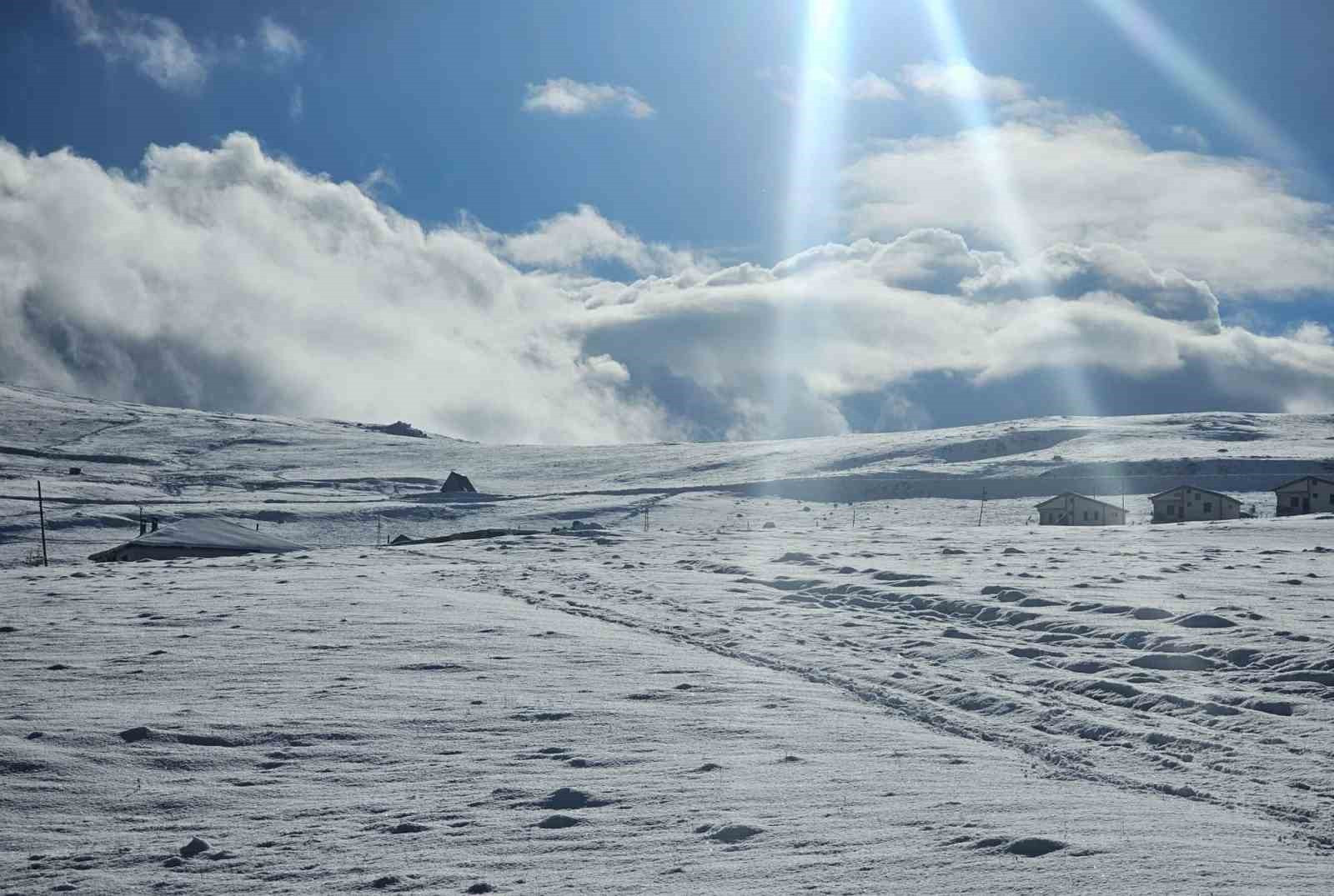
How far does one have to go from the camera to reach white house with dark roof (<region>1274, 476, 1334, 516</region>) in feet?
223

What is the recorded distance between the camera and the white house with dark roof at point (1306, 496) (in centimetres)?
6806

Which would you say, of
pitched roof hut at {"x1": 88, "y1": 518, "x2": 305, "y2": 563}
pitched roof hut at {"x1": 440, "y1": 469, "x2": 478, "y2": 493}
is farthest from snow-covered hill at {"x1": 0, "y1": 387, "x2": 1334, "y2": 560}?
pitched roof hut at {"x1": 88, "y1": 518, "x2": 305, "y2": 563}

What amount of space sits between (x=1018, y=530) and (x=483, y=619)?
1334 inches

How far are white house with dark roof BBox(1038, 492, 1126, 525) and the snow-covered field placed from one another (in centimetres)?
4033

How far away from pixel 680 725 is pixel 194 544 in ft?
122

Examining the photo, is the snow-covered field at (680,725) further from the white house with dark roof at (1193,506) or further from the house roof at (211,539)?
the white house with dark roof at (1193,506)

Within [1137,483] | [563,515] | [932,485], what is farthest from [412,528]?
[1137,483]

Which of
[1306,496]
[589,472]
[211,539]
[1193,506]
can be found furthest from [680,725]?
[589,472]

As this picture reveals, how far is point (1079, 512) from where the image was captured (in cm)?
7300

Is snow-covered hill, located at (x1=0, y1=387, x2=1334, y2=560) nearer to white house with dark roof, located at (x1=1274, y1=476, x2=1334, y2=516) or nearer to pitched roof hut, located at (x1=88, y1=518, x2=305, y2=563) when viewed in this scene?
white house with dark roof, located at (x1=1274, y1=476, x2=1334, y2=516)

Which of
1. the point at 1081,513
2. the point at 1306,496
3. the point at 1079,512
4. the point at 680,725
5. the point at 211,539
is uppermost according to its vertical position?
the point at 1306,496

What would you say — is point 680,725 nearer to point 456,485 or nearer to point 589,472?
point 456,485

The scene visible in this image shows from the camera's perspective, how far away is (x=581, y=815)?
28.0 feet

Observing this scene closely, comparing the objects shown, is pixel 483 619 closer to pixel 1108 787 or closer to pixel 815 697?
pixel 815 697
